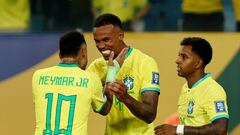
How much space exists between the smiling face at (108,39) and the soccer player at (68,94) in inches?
6.7

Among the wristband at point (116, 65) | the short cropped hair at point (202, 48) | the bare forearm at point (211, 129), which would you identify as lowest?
the bare forearm at point (211, 129)

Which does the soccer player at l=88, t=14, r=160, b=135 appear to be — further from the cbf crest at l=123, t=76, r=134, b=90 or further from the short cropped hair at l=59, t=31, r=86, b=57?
the short cropped hair at l=59, t=31, r=86, b=57

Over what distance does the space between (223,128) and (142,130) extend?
2.51 feet

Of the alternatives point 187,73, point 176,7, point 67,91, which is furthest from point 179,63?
point 176,7

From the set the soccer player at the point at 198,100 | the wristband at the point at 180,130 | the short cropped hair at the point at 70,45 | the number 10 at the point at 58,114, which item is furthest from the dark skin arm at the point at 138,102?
the short cropped hair at the point at 70,45

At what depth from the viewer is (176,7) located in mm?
9289

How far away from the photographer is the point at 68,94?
616 centimetres

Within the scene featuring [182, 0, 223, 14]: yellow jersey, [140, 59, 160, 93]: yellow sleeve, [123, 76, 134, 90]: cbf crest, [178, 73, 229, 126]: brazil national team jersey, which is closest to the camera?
[178, 73, 229, 126]: brazil national team jersey

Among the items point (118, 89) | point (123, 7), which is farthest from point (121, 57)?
point (123, 7)

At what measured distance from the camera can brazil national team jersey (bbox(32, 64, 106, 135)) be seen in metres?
6.13

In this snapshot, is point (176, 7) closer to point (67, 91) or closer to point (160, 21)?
point (160, 21)

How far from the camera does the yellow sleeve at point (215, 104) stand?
6023 mm

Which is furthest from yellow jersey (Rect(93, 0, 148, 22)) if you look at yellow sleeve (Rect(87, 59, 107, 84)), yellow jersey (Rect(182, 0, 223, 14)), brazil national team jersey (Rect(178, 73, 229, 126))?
brazil national team jersey (Rect(178, 73, 229, 126))

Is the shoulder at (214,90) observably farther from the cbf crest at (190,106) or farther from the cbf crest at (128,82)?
the cbf crest at (128,82)
